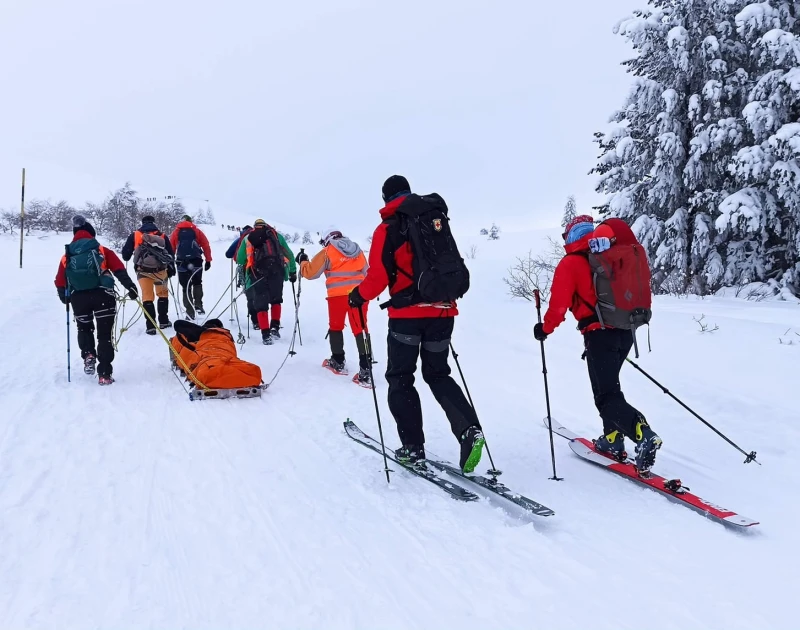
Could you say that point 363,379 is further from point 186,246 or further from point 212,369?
point 186,246

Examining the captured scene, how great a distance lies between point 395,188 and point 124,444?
3.22m

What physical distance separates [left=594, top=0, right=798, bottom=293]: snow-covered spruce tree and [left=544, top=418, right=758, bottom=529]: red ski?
8.93 metres

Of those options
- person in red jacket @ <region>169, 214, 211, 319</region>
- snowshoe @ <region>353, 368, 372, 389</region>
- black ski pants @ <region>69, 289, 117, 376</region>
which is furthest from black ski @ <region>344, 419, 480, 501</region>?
person in red jacket @ <region>169, 214, 211, 319</region>

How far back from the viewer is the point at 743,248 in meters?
12.3

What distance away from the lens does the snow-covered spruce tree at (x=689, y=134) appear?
467 inches

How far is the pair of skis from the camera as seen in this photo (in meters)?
3.43

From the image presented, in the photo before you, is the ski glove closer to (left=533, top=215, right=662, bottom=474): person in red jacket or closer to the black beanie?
(left=533, top=215, right=662, bottom=474): person in red jacket

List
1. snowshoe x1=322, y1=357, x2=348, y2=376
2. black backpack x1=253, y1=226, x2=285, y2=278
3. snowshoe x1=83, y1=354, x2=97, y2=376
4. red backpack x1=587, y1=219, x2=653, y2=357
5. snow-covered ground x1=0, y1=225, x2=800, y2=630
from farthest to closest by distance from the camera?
black backpack x1=253, y1=226, x2=285, y2=278 → snowshoe x1=322, y1=357, x2=348, y2=376 → snowshoe x1=83, y1=354, x2=97, y2=376 → red backpack x1=587, y1=219, x2=653, y2=357 → snow-covered ground x1=0, y1=225, x2=800, y2=630

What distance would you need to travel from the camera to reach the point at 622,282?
3.95 metres

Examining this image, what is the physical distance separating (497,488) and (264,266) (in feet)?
20.6

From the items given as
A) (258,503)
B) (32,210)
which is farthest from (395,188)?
(32,210)

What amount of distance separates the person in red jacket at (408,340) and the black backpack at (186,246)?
305 inches

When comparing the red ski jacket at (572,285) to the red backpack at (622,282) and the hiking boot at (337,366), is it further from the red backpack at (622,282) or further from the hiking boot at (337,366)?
the hiking boot at (337,366)

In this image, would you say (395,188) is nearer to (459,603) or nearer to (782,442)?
(459,603)
